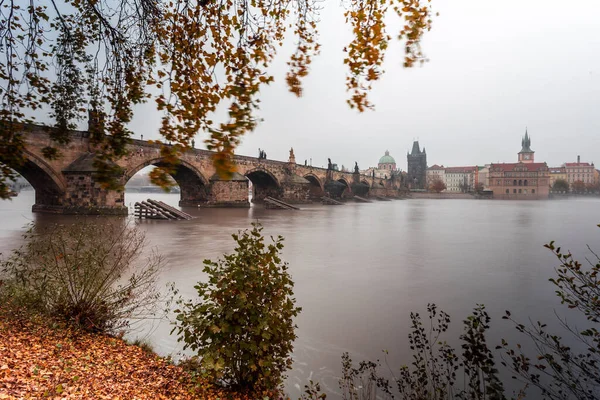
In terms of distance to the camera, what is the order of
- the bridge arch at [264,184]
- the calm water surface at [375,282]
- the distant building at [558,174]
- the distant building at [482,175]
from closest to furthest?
the calm water surface at [375,282] → the bridge arch at [264,184] → the distant building at [558,174] → the distant building at [482,175]

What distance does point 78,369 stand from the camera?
9.16 feet

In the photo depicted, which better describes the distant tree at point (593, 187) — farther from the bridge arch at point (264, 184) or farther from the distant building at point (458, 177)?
the bridge arch at point (264, 184)

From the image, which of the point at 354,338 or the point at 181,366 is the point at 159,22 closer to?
the point at 181,366

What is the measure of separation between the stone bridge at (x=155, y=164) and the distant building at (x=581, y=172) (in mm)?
104041

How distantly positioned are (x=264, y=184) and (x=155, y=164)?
59.1 feet

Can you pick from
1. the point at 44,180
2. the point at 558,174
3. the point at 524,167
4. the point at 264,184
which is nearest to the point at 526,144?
the point at 558,174

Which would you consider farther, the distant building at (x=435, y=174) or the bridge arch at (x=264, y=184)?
the distant building at (x=435, y=174)

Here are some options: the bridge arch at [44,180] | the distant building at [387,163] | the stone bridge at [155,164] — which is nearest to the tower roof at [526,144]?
the distant building at [387,163]

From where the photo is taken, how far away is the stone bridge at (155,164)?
1785cm

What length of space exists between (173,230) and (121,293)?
11.2 meters

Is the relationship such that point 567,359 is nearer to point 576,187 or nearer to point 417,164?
point 576,187

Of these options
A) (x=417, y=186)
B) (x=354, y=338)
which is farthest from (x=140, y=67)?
(x=417, y=186)

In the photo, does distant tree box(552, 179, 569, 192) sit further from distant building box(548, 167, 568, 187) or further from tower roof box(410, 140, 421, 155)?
tower roof box(410, 140, 421, 155)

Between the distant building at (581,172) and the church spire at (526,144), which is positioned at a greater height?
the church spire at (526,144)
